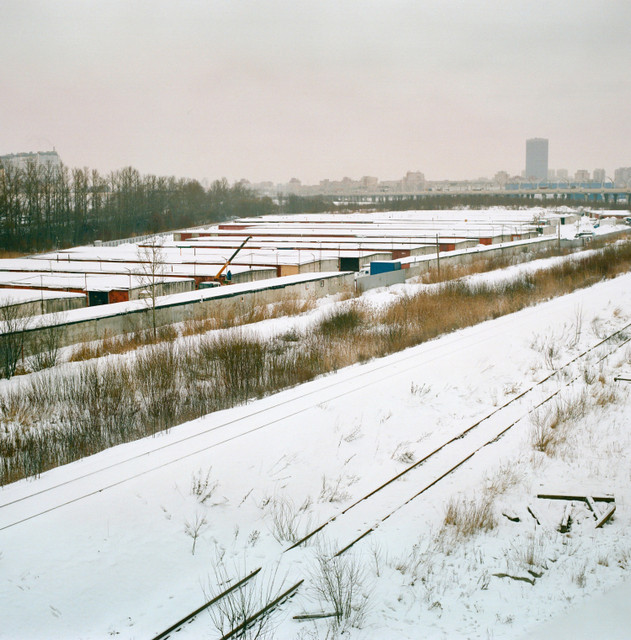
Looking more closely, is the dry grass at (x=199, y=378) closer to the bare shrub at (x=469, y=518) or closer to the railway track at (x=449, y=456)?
the bare shrub at (x=469, y=518)

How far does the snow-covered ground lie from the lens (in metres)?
5.27

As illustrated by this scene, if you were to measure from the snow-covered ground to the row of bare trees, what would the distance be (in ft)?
196

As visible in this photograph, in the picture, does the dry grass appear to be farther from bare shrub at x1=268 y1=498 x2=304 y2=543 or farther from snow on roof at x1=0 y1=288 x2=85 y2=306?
snow on roof at x1=0 y1=288 x2=85 y2=306

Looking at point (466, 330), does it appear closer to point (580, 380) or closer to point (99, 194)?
point (580, 380)

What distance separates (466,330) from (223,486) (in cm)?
1103

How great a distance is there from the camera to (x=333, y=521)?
6.66 meters

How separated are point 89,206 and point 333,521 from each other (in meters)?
85.9

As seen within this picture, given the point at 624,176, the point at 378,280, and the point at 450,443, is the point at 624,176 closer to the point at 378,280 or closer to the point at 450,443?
the point at 378,280

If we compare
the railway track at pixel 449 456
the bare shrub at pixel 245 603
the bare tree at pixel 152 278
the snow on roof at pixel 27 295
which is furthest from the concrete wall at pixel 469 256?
the bare shrub at pixel 245 603

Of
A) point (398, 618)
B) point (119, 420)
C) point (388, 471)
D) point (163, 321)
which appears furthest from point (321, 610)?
point (163, 321)

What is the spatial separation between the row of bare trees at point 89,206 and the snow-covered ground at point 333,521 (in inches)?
2347

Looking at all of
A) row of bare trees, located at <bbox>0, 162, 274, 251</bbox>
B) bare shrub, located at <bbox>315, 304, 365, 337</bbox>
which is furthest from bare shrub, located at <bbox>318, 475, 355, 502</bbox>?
row of bare trees, located at <bbox>0, 162, 274, 251</bbox>

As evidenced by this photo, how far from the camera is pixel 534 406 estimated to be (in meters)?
10.2

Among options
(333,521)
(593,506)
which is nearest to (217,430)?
(333,521)
